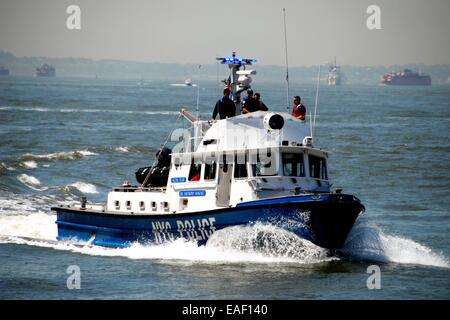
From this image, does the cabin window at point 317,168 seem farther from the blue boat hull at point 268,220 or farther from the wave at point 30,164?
the wave at point 30,164

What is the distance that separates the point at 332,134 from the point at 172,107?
3714 centimetres

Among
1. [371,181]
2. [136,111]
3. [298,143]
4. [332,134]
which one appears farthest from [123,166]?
[136,111]

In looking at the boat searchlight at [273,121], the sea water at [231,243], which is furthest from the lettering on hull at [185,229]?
the boat searchlight at [273,121]

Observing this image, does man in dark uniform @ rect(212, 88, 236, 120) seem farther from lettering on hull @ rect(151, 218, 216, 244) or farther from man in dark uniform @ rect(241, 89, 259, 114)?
lettering on hull @ rect(151, 218, 216, 244)

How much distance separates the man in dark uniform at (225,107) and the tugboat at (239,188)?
32 cm

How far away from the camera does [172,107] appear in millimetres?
98375

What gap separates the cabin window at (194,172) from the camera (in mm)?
26422

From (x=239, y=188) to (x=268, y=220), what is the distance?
1.55 meters

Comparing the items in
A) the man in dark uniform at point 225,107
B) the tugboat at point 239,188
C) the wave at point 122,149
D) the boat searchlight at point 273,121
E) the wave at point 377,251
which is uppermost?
the wave at point 122,149

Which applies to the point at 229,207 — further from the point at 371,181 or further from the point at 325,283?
the point at 371,181

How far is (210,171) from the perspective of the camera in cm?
2605

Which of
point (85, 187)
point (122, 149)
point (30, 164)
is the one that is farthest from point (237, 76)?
point (122, 149)

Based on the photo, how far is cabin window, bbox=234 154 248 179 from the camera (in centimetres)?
2528

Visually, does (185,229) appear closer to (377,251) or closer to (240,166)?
(240,166)
